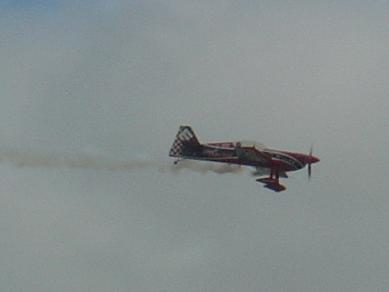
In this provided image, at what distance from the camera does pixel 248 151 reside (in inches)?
4122

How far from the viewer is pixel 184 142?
105 metres

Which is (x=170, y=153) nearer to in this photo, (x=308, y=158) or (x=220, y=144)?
(x=220, y=144)

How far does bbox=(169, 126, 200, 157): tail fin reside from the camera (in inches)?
4102

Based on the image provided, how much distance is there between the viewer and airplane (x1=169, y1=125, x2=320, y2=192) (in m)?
105

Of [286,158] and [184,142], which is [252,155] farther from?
[184,142]

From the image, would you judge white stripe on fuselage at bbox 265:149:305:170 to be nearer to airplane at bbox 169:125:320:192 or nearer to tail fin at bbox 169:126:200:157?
airplane at bbox 169:125:320:192

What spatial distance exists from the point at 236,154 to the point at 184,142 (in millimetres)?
5301

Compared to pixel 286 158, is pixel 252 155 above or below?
above

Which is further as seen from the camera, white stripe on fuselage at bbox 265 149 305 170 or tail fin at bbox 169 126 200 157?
white stripe on fuselage at bbox 265 149 305 170

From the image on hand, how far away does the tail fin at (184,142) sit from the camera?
342ft

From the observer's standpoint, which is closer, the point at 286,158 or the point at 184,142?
the point at 184,142

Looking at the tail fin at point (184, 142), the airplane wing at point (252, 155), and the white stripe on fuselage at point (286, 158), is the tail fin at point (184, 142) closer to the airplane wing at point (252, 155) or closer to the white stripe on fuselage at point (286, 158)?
the airplane wing at point (252, 155)

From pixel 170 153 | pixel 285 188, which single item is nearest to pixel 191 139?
pixel 170 153

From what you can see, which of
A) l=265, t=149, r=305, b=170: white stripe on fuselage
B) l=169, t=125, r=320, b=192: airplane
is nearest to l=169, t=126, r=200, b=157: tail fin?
l=169, t=125, r=320, b=192: airplane
